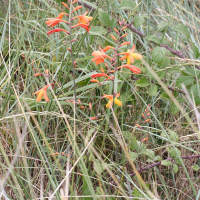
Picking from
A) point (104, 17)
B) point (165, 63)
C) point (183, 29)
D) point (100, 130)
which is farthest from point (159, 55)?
point (100, 130)

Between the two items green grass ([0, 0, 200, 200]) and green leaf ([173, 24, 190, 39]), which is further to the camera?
green leaf ([173, 24, 190, 39])

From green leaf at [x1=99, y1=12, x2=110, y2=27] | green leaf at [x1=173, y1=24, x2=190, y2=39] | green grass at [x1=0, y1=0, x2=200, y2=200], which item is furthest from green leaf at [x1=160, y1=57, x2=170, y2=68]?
green leaf at [x1=99, y1=12, x2=110, y2=27]

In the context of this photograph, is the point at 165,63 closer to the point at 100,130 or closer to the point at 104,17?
the point at 104,17

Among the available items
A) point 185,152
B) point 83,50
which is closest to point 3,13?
point 83,50

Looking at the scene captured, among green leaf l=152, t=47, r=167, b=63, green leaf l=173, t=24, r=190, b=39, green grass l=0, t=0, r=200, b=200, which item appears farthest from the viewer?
green leaf l=173, t=24, r=190, b=39

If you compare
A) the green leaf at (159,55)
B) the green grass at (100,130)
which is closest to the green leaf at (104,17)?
the green grass at (100,130)

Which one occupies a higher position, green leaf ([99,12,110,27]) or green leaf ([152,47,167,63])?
green leaf ([99,12,110,27])

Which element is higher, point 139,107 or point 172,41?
point 172,41

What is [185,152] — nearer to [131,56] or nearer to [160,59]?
[160,59]

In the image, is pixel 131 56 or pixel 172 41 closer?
pixel 131 56

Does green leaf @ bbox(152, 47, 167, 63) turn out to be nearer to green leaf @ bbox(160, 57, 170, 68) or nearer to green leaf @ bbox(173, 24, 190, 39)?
green leaf @ bbox(160, 57, 170, 68)

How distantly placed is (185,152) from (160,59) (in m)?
0.69

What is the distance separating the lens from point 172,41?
6.23 feet

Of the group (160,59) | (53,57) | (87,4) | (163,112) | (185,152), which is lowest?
(185,152)
